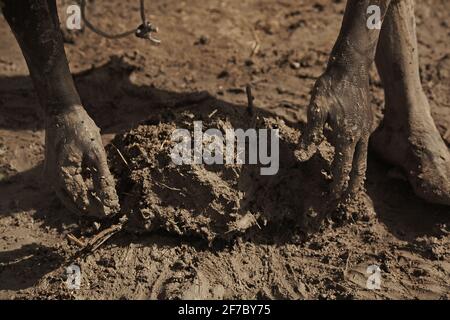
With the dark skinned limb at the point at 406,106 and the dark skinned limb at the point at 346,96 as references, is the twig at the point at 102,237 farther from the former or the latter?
the dark skinned limb at the point at 406,106

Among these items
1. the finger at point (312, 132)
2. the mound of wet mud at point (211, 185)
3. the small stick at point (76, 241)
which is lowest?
the small stick at point (76, 241)

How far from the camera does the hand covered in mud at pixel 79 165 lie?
3.07 m

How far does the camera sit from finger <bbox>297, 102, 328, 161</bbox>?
311 cm

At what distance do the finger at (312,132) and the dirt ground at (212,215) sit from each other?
224 mm

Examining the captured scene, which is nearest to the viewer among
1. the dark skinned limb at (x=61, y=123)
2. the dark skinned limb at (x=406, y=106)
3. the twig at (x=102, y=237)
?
the dark skinned limb at (x=61, y=123)

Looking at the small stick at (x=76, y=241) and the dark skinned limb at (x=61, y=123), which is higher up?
the dark skinned limb at (x=61, y=123)

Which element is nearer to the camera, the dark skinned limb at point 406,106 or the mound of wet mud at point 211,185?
the mound of wet mud at point 211,185

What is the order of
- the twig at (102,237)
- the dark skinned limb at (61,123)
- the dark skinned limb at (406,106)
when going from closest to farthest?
1. the dark skinned limb at (61,123)
2. the twig at (102,237)
3. the dark skinned limb at (406,106)

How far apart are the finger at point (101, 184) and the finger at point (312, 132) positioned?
778 mm

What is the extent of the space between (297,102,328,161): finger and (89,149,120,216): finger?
0.78 meters

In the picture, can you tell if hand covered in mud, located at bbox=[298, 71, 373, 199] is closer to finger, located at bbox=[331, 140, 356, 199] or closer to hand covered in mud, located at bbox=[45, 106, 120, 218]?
finger, located at bbox=[331, 140, 356, 199]

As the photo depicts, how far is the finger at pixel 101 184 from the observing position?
3078 millimetres

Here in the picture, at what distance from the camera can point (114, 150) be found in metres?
3.41

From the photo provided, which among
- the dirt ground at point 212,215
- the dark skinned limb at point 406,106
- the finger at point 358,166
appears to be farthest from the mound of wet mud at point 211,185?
the dark skinned limb at point 406,106
